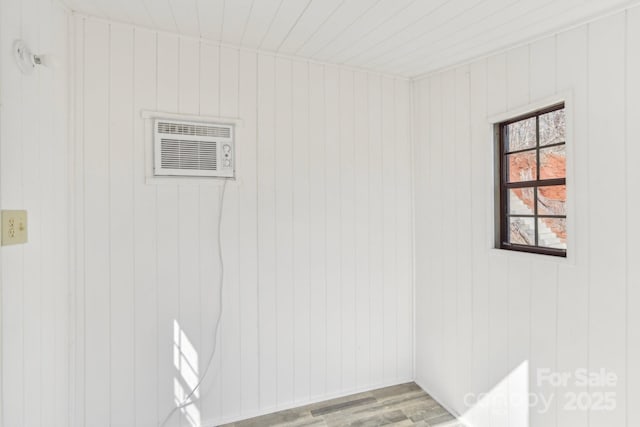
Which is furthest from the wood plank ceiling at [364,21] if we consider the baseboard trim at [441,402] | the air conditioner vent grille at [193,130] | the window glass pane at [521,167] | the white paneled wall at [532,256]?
the baseboard trim at [441,402]

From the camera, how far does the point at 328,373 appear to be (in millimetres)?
2525

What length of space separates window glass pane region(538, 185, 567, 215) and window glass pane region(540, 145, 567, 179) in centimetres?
7

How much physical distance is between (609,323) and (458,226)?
102cm

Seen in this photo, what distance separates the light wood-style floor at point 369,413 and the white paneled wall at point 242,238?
89 millimetres

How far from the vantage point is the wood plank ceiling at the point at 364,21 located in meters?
1.69

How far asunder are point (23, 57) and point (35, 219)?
70 cm

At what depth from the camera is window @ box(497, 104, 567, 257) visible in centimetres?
184

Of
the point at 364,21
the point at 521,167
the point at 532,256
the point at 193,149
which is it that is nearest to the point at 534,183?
the point at 521,167

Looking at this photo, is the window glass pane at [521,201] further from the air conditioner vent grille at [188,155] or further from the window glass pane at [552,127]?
the air conditioner vent grille at [188,155]

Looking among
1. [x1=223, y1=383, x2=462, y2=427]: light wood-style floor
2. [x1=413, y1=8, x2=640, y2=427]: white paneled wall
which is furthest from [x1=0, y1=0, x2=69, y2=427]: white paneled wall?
[x1=413, y1=8, x2=640, y2=427]: white paneled wall

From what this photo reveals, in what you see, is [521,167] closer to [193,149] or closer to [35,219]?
[193,149]

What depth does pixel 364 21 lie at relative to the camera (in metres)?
1.89

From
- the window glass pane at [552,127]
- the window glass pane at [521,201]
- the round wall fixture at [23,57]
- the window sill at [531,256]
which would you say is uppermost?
the round wall fixture at [23,57]

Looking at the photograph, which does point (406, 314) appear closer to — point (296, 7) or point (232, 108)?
point (232, 108)
